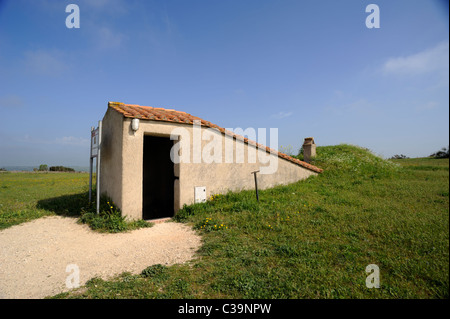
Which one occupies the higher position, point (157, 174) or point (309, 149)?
point (309, 149)

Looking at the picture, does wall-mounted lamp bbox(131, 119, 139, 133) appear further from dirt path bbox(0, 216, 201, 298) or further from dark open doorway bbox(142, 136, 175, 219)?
dark open doorway bbox(142, 136, 175, 219)

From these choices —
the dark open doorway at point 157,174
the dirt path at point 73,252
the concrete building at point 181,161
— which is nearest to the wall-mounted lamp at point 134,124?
the concrete building at point 181,161

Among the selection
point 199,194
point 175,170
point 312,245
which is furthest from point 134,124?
point 312,245

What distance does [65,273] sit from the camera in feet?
12.0

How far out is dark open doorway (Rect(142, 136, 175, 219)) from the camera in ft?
32.8

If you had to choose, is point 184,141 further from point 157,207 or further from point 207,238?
point 157,207

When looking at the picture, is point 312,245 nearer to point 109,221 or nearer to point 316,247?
point 316,247

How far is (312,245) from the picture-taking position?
4.04 meters

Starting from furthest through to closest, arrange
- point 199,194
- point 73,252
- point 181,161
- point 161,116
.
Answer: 1. point 199,194
2. point 181,161
3. point 161,116
4. point 73,252

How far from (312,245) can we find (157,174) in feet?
26.3

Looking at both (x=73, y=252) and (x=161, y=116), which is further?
(x=161, y=116)

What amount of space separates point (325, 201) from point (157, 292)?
576 cm

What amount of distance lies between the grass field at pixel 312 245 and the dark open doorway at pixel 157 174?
3112 millimetres

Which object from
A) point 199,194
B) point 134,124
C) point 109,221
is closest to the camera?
point 109,221
